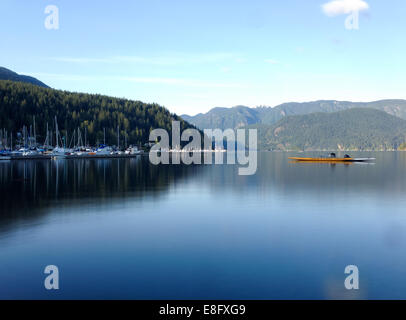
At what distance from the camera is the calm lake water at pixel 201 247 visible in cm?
1488

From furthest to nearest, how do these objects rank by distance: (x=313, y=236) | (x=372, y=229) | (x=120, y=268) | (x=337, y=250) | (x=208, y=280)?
(x=372, y=229), (x=313, y=236), (x=337, y=250), (x=120, y=268), (x=208, y=280)

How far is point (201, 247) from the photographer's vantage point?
69.4ft

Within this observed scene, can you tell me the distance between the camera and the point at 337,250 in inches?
817

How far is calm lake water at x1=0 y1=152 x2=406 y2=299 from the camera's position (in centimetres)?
1488

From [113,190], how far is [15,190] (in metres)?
12.7

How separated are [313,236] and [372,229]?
5921 millimetres

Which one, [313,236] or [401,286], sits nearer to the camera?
[401,286]

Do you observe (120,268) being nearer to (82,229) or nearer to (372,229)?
(82,229)

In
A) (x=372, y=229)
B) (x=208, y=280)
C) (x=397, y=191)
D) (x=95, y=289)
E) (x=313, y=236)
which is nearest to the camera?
(x=95, y=289)
